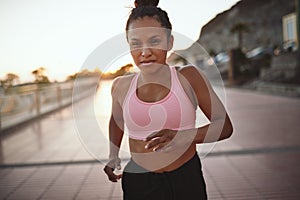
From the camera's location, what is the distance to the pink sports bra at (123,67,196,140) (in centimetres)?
123

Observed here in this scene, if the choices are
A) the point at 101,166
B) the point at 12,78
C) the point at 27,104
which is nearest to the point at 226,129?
the point at 12,78

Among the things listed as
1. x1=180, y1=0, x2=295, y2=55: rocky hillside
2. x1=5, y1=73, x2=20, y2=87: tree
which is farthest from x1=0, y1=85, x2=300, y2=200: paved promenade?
x1=180, y1=0, x2=295, y2=55: rocky hillside

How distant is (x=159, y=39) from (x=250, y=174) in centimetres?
337

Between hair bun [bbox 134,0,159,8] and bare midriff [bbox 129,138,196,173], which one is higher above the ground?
hair bun [bbox 134,0,159,8]

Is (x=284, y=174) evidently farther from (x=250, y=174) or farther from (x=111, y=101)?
(x=111, y=101)

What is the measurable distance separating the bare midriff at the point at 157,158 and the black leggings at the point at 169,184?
14 mm

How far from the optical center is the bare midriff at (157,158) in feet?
4.35

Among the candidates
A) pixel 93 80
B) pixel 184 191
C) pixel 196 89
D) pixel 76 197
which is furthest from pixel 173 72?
pixel 76 197

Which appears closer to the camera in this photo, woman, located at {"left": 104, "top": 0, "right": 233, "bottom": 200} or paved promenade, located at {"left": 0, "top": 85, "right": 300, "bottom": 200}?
woman, located at {"left": 104, "top": 0, "right": 233, "bottom": 200}

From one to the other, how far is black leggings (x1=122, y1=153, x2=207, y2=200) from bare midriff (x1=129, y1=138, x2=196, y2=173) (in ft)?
0.05

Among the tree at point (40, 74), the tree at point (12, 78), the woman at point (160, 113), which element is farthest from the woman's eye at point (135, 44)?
the tree at point (12, 78)

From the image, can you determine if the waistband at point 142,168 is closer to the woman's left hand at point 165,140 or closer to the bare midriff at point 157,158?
the bare midriff at point 157,158

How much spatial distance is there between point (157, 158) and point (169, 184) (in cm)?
9

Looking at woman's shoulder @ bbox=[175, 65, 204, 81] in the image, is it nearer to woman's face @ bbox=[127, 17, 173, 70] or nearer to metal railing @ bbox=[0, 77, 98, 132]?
woman's face @ bbox=[127, 17, 173, 70]
